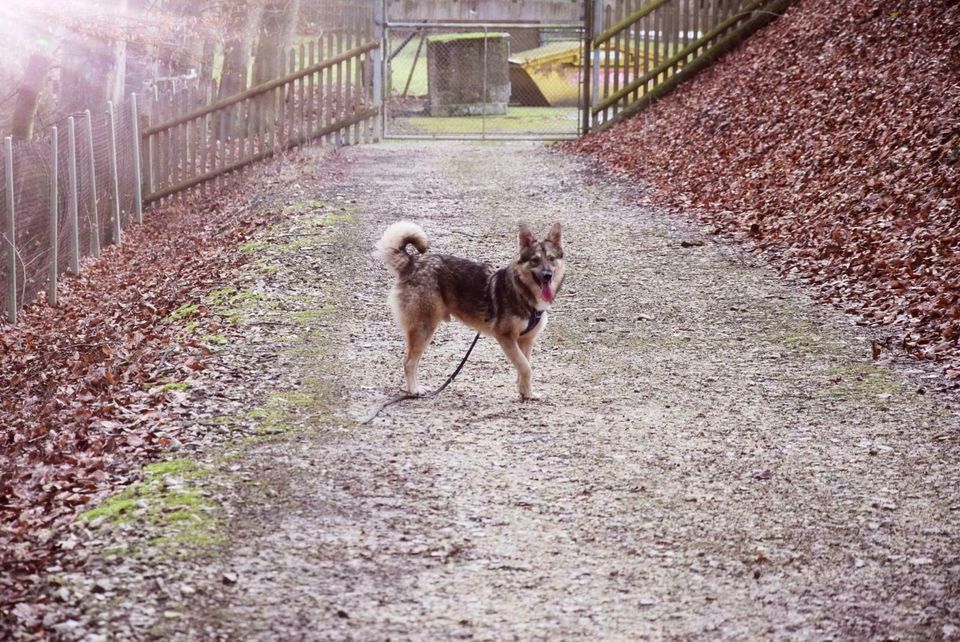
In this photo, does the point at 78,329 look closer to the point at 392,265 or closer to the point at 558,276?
the point at 392,265

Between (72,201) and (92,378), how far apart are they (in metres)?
5.31

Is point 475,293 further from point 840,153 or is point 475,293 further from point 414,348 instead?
point 840,153

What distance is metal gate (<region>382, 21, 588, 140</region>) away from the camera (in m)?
23.9

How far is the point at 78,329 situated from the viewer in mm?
11391

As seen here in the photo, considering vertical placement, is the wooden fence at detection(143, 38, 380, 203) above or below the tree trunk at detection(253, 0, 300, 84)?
below

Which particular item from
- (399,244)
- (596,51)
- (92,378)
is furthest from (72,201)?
(596,51)

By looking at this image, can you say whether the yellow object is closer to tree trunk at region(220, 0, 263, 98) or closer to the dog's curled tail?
tree trunk at region(220, 0, 263, 98)

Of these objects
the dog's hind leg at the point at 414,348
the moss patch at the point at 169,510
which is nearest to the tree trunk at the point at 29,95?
the dog's hind leg at the point at 414,348

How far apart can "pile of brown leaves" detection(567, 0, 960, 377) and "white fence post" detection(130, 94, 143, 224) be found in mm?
7580

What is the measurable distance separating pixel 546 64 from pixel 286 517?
88.8 feet

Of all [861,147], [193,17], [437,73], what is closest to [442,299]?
[861,147]

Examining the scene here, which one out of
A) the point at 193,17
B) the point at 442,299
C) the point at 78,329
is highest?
the point at 193,17

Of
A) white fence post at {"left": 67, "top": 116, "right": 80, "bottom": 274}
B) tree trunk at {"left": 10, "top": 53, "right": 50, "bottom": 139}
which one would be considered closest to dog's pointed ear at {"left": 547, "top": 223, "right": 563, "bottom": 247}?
white fence post at {"left": 67, "top": 116, "right": 80, "bottom": 274}

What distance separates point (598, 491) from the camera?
243 inches
